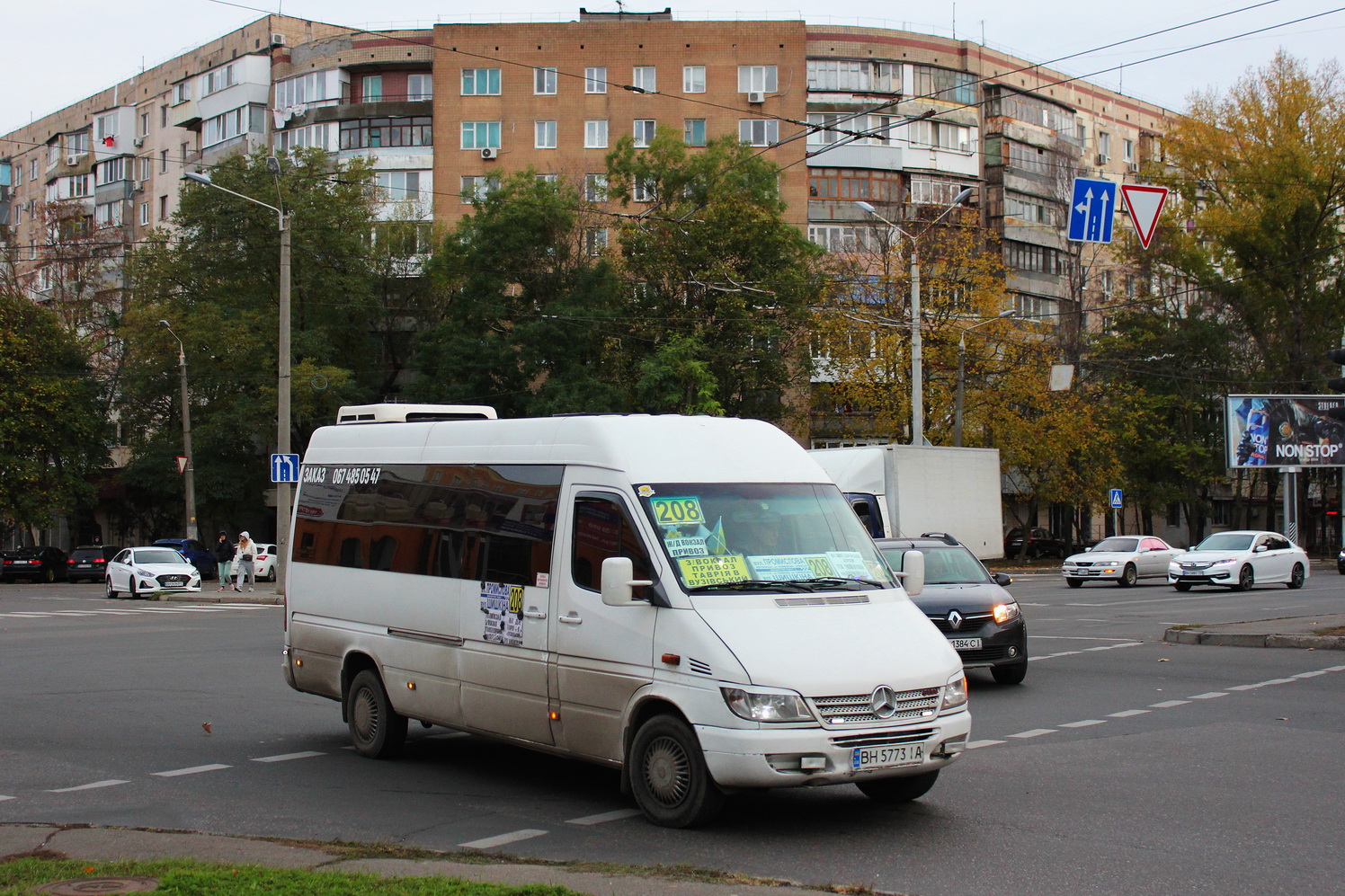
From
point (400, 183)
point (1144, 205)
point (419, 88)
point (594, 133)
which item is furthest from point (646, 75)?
point (1144, 205)

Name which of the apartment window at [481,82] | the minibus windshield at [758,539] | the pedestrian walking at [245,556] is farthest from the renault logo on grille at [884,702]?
the apartment window at [481,82]

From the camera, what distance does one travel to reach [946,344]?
5000 cm

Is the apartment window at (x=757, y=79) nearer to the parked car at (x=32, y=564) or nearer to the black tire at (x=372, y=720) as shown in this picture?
the parked car at (x=32, y=564)

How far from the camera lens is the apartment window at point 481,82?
61.1 m

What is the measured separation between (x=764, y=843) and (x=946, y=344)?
145ft

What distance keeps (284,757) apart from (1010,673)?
7803 mm

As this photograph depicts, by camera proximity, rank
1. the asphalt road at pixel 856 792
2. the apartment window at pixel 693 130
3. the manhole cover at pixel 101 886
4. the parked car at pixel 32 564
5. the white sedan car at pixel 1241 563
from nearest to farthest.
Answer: the manhole cover at pixel 101 886 < the asphalt road at pixel 856 792 < the white sedan car at pixel 1241 563 < the parked car at pixel 32 564 < the apartment window at pixel 693 130

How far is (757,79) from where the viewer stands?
60.6 m

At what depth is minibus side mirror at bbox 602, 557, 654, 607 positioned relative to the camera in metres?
7.48

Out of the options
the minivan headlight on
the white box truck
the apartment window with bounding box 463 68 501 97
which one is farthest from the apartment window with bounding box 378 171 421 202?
the minivan headlight on

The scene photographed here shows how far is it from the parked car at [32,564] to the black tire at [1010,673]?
47554 millimetres

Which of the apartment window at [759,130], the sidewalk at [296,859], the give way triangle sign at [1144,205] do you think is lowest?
the sidewalk at [296,859]

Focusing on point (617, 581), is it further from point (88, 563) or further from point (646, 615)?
point (88, 563)

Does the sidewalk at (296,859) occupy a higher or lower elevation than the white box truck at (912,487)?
lower
